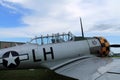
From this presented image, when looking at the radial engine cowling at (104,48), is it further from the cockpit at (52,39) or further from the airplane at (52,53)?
the cockpit at (52,39)

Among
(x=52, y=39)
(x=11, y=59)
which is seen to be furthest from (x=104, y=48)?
(x=11, y=59)

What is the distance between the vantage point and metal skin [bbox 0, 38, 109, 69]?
772cm

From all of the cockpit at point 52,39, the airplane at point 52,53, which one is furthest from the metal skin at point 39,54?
the cockpit at point 52,39

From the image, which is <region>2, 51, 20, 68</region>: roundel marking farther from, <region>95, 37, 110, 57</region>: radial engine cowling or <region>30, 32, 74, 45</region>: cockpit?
<region>95, 37, 110, 57</region>: radial engine cowling

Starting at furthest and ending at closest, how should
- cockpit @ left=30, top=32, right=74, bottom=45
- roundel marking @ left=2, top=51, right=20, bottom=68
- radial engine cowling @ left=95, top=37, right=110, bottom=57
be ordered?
radial engine cowling @ left=95, top=37, right=110, bottom=57 < cockpit @ left=30, top=32, right=74, bottom=45 < roundel marking @ left=2, top=51, right=20, bottom=68

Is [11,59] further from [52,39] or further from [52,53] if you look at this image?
[52,39]

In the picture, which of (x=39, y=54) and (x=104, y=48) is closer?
(x=39, y=54)

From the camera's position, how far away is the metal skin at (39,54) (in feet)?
25.3

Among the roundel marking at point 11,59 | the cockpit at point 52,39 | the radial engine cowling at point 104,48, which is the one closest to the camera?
the roundel marking at point 11,59

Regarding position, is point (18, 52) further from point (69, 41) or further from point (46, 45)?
point (69, 41)

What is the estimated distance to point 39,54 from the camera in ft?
26.0

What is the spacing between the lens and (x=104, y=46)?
29.0 feet

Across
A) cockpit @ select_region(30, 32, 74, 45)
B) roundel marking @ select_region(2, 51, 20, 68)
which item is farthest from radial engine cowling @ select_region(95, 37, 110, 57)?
roundel marking @ select_region(2, 51, 20, 68)

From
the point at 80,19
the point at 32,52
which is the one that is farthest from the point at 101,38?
the point at 32,52
